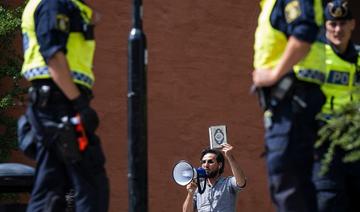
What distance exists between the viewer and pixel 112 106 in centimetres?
1038

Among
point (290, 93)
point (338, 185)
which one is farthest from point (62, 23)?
point (338, 185)

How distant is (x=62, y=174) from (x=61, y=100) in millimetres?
430

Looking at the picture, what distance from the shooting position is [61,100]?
5219 mm

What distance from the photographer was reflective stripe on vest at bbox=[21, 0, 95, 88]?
523 centimetres

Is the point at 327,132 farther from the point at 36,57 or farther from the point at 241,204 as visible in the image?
the point at 241,204

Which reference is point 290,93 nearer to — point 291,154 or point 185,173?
point 291,154

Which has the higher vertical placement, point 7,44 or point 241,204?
point 7,44

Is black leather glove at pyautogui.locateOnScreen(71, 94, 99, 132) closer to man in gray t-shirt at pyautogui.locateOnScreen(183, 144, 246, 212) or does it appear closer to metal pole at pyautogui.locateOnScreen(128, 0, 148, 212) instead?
metal pole at pyautogui.locateOnScreen(128, 0, 148, 212)

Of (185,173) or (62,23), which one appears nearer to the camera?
(62,23)

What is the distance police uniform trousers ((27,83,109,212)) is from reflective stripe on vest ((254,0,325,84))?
105cm

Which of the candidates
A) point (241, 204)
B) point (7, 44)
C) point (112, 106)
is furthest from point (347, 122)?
point (241, 204)

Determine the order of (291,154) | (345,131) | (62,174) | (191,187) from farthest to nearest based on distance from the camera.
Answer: (191,187)
(62,174)
(291,154)
(345,131)

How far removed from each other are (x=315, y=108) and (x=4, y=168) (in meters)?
2.69

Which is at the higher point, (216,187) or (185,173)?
(185,173)
